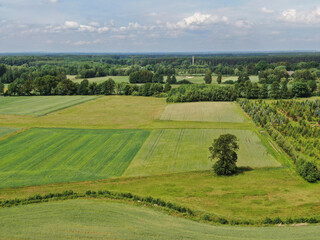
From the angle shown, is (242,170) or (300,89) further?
(300,89)

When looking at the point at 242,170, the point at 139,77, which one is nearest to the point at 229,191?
the point at 242,170

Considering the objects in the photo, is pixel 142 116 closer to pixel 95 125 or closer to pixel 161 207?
pixel 95 125

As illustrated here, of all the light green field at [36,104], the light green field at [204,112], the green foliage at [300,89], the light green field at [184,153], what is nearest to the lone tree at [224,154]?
the light green field at [184,153]

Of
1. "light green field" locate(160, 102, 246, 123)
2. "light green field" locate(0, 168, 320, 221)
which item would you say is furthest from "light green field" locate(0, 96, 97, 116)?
"light green field" locate(0, 168, 320, 221)

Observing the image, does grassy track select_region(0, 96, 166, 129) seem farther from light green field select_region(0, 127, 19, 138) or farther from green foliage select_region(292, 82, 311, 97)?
green foliage select_region(292, 82, 311, 97)

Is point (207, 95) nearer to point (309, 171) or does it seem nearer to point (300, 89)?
point (300, 89)

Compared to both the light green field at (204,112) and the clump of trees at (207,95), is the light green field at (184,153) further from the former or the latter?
the clump of trees at (207,95)
